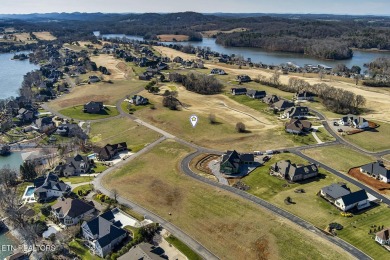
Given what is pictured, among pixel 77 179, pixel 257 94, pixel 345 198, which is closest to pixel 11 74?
pixel 257 94

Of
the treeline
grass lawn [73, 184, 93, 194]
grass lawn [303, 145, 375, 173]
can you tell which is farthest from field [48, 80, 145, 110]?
grass lawn [303, 145, 375, 173]

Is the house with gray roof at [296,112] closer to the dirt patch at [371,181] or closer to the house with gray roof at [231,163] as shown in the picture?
the dirt patch at [371,181]

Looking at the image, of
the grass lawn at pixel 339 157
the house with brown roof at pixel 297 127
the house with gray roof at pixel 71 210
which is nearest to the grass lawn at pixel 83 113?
the house with brown roof at pixel 297 127

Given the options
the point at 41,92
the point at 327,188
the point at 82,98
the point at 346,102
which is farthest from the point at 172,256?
the point at 41,92

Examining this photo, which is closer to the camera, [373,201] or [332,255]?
[332,255]

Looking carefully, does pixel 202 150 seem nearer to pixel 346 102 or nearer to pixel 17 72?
pixel 346 102
